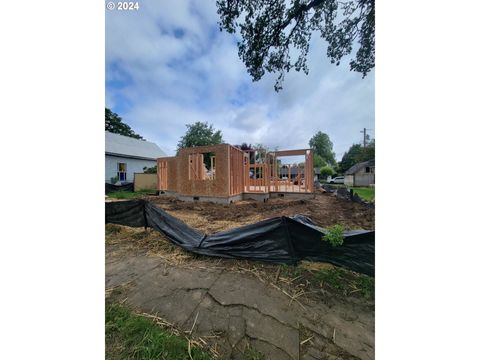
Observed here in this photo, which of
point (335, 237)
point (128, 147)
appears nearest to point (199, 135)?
point (128, 147)

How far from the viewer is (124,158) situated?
39.3ft

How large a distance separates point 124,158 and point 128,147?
1520 mm

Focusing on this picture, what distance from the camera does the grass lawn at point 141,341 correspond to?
93cm

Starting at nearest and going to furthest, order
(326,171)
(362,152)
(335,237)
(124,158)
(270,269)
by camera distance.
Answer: (335,237) → (270,269) → (362,152) → (124,158) → (326,171)

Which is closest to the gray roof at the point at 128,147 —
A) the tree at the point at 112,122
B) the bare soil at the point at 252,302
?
the tree at the point at 112,122

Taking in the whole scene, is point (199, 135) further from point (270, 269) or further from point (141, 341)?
point (141, 341)

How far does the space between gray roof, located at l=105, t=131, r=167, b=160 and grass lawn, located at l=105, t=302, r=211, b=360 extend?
1201 cm

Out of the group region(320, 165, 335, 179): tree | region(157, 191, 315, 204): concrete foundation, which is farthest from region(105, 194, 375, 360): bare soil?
region(320, 165, 335, 179): tree

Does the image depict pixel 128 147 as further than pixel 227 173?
Yes

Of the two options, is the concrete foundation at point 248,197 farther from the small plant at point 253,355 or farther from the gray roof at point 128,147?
the gray roof at point 128,147
